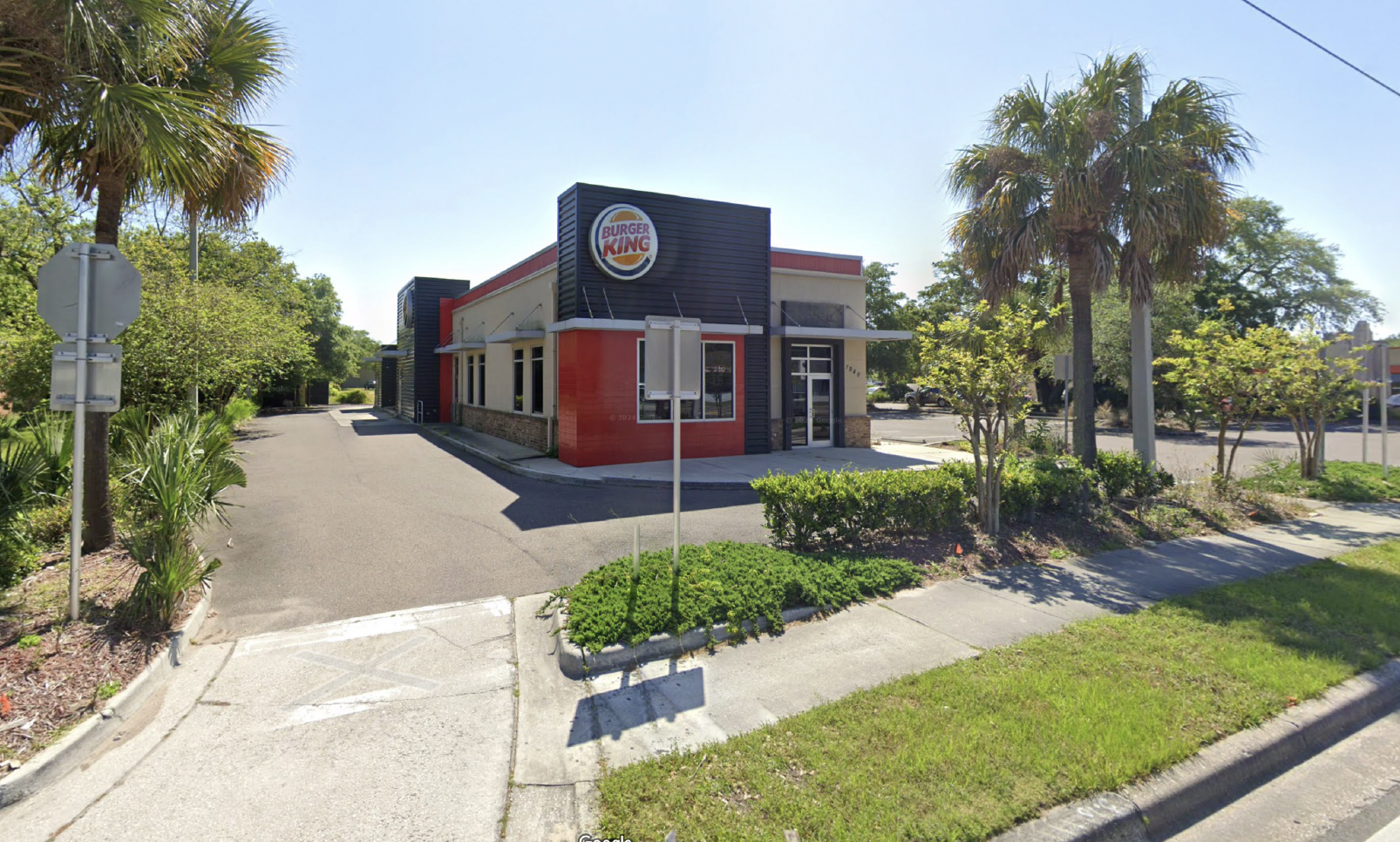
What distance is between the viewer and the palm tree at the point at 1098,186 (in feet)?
31.4

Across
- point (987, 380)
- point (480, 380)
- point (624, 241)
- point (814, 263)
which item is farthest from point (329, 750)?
point (480, 380)

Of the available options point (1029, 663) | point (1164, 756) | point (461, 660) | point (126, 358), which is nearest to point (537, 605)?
point (461, 660)

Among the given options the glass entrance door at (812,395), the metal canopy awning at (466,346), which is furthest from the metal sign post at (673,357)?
the metal canopy awning at (466,346)

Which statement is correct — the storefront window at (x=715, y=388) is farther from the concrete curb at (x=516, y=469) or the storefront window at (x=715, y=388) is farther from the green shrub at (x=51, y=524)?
the green shrub at (x=51, y=524)

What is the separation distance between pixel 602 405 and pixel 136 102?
9013 mm

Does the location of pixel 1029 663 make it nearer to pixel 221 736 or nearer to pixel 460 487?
pixel 221 736

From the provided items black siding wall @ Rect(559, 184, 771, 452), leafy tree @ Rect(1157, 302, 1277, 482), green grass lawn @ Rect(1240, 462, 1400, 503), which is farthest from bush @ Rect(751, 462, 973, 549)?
black siding wall @ Rect(559, 184, 771, 452)

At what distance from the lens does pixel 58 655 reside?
4.29 metres

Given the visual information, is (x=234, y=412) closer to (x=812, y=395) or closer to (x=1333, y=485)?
(x=812, y=395)

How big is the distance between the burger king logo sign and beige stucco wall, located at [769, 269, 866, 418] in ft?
12.6

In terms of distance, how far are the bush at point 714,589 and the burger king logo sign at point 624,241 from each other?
8.75 meters

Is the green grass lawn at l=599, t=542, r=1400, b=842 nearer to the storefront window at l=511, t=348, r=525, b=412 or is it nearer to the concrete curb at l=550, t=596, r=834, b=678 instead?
the concrete curb at l=550, t=596, r=834, b=678

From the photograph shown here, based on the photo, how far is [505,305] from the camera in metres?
20.0

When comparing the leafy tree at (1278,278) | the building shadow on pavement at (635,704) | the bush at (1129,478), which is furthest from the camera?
the leafy tree at (1278,278)
